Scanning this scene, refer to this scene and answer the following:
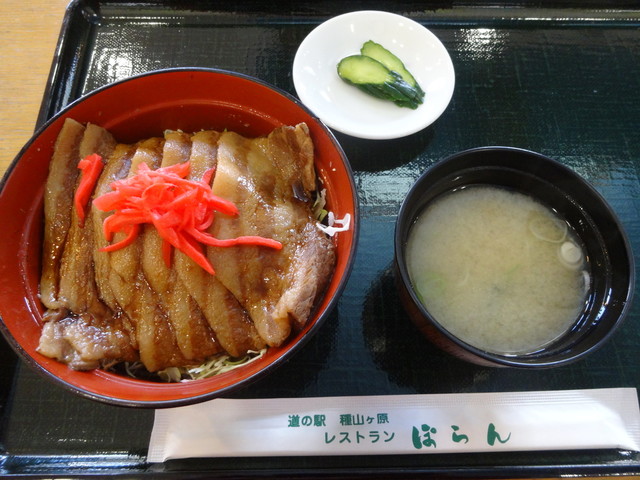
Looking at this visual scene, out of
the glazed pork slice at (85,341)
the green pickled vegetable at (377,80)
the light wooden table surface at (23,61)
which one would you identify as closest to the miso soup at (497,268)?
the green pickled vegetable at (377,80)

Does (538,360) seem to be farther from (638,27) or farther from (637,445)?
(638,27)

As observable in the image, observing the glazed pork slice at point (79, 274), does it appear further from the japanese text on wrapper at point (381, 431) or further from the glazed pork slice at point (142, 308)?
the japanese text on wrapper at point (381, 431)

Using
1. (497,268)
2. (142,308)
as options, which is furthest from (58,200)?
(497,268)

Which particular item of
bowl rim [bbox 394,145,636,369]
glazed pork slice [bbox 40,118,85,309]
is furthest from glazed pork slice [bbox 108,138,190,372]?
bowl rim [bbox 394,145,636,369]

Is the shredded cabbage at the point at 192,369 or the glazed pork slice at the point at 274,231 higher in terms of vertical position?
the glazed pork slice at the point at 274,231

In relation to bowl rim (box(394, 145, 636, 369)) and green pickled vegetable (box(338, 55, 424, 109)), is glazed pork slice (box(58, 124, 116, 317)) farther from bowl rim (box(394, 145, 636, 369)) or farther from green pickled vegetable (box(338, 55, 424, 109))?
green pickled vegetable (box(338, 55, 424, 109))

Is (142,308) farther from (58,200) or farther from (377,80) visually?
(377,80)
